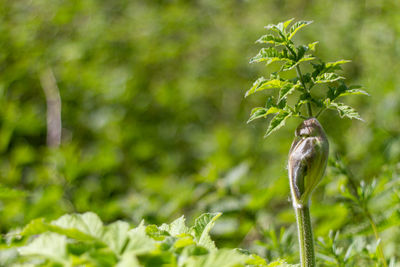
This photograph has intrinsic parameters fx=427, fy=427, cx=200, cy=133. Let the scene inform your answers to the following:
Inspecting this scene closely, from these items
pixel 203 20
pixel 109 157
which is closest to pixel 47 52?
pixel 109 157

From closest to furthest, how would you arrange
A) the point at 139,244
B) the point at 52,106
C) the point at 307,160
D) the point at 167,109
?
the point at 139,244 < the point at 307,160 < the point at 52,106 < the point at 167,109

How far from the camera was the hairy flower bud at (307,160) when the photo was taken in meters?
0.65

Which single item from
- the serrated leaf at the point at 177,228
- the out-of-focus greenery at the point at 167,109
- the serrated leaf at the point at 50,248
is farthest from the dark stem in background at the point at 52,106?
the serrated leaf at the point at 50,248

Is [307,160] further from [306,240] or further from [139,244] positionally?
[139,244]

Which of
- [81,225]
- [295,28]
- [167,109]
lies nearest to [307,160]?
[295,28]

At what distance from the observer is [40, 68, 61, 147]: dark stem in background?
2.80 metres

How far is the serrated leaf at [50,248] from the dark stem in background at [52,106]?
2179mm

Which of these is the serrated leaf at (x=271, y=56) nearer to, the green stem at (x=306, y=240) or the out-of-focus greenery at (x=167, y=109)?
the green stem at (x=306, y=240)

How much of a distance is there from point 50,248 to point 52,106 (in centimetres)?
263

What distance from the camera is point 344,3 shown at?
3.83 metres

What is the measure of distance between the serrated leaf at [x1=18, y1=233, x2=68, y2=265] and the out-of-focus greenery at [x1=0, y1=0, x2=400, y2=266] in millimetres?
1002

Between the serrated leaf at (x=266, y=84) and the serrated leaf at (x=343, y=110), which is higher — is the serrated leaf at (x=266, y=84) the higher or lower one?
the higher one

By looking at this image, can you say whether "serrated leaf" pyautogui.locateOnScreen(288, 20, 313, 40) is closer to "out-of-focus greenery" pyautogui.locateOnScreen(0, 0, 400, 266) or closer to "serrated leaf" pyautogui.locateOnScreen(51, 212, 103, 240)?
"serrated leaf" pyautogui.locateOnScreen(51, 212, 103, 240)

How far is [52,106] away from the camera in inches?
118
